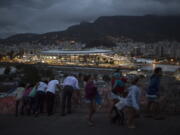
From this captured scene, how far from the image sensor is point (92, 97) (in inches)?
208

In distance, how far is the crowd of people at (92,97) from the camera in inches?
202

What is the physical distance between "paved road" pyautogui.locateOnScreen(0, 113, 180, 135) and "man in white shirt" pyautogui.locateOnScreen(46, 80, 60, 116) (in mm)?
286

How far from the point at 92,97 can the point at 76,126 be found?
28.9 inches

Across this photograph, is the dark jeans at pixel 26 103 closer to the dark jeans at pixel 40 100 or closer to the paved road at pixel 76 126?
the dark jeans at pixel 40 100

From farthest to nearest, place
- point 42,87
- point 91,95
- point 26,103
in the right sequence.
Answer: point 26,103 → point 42,87 → point 91,95

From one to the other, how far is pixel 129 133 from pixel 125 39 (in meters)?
164

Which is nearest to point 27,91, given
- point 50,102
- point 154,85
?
point 50,102

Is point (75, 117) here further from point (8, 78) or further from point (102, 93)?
point (8, 78)

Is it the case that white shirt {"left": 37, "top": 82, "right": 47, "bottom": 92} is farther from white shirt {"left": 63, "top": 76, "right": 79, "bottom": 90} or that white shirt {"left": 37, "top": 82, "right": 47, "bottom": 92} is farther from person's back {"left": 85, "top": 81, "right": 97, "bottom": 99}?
person's back {"left": 85, "top": 81, "right": 97, "bottom": 99}

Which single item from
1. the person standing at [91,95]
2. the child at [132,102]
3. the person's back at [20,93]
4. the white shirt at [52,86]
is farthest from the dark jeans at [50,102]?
the child at [132,102]

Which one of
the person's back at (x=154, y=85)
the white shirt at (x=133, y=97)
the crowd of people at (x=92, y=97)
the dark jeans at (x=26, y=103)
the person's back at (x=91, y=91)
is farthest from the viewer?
the dark jeans at (x=26, y=103)

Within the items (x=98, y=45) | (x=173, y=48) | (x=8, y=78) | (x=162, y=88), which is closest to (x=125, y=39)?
(x=98, y=45)

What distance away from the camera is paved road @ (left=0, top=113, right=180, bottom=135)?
4852 millimetres

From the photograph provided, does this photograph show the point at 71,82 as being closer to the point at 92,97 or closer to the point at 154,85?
the point at 92,97
